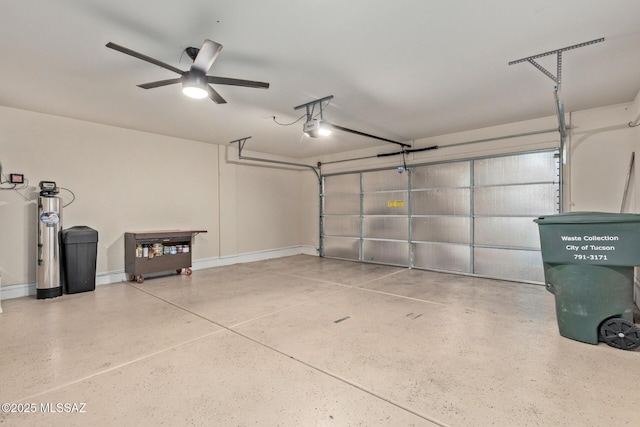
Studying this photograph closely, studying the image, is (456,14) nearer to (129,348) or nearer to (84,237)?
(129,348)

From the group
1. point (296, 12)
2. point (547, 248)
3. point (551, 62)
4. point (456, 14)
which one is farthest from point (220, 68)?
point (547, 248)

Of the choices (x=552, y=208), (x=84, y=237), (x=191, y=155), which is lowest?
(x=84, y=237)

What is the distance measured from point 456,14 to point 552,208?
3922mm

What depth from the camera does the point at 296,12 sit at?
7.16 feet

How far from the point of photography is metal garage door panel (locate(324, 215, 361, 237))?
7273 mm

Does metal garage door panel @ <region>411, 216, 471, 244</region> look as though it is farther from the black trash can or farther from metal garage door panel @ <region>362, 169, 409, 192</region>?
the black trash can

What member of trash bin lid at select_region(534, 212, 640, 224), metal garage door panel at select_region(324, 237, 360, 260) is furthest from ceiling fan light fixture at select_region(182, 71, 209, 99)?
metal garage door panel at select_region(324, 237, 360, 260)

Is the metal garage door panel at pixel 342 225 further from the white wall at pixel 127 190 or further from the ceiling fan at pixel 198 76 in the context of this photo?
the ceiling fan at pixel 198 76

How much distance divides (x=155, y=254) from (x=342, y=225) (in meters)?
4.12

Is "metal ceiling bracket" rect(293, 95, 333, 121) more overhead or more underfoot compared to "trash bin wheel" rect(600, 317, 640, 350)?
more overhead

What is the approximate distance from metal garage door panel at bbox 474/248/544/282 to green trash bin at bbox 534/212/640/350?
7.96 feet

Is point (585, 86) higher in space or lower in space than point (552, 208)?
higher

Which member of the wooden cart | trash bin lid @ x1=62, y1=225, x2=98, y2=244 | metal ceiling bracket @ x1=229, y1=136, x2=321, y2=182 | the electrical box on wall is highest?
metal ceiling bracket @ x1=229, y1=136, x2=321, y2=182

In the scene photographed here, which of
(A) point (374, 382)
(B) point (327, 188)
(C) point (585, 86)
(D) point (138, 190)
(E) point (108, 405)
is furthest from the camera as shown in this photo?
(B) point (327, 188)
